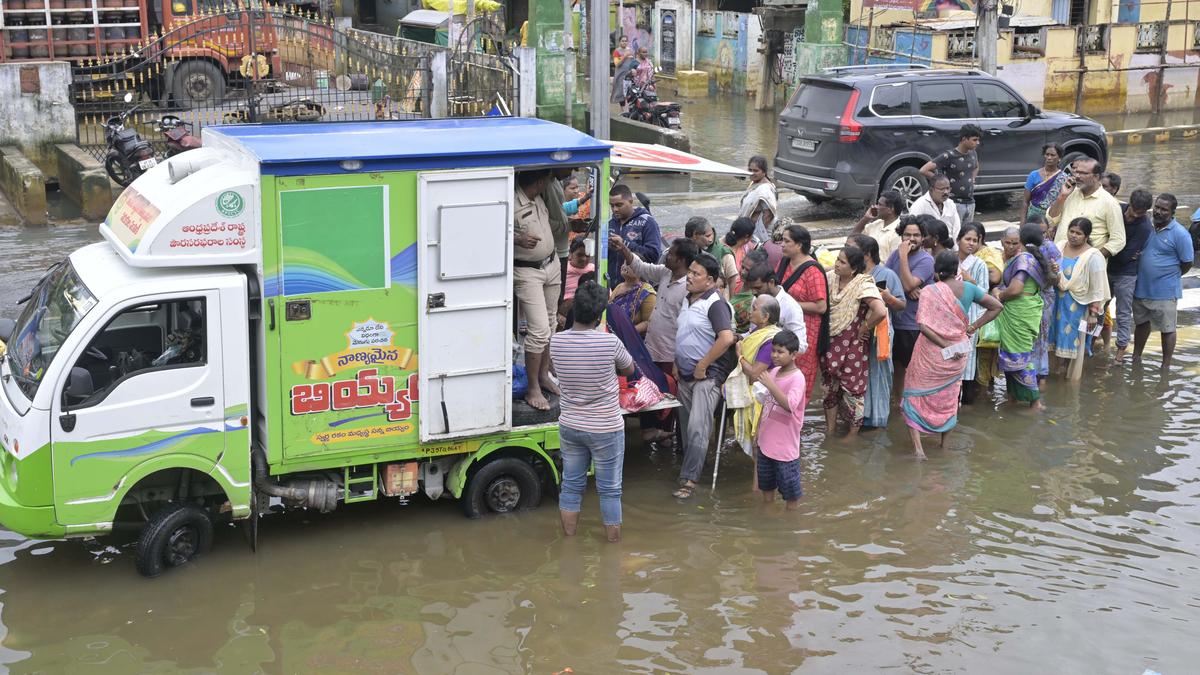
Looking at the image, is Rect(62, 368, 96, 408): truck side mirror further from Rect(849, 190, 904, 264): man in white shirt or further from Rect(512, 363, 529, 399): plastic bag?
Rect(849, 190, 904, 264): man in white shirt

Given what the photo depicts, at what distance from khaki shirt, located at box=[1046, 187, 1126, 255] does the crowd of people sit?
2 cm

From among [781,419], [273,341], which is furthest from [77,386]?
[781,419]

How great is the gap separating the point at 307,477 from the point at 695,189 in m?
11.7

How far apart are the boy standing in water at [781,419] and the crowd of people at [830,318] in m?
0.01

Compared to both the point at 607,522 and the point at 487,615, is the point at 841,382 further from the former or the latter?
the point at 487,615

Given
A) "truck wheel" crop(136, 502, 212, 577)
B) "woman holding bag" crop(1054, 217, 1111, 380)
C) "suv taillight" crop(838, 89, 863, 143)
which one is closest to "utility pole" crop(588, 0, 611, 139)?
"woman holding bag" crop(1054, 217, 1111, 380)

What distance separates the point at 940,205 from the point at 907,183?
4.64m

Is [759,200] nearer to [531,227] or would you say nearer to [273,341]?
[531,227]

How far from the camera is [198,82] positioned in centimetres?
1998

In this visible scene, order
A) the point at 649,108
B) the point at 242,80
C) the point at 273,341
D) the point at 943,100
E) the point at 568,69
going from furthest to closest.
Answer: the point at 649,108 → the point at 242,80 → the point at 568,69 → the point at 943,100 → the point at 273,341

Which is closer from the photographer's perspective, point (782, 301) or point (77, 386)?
point (77, 386)

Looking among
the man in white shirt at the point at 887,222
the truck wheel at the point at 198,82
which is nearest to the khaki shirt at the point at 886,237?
the man in white shirt at the point at 887,222

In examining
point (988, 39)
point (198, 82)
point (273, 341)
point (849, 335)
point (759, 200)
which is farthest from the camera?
point (198, 82)

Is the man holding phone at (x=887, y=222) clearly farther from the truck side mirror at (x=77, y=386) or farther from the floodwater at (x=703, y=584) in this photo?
the truck side mirror at (x=77, y=386)
